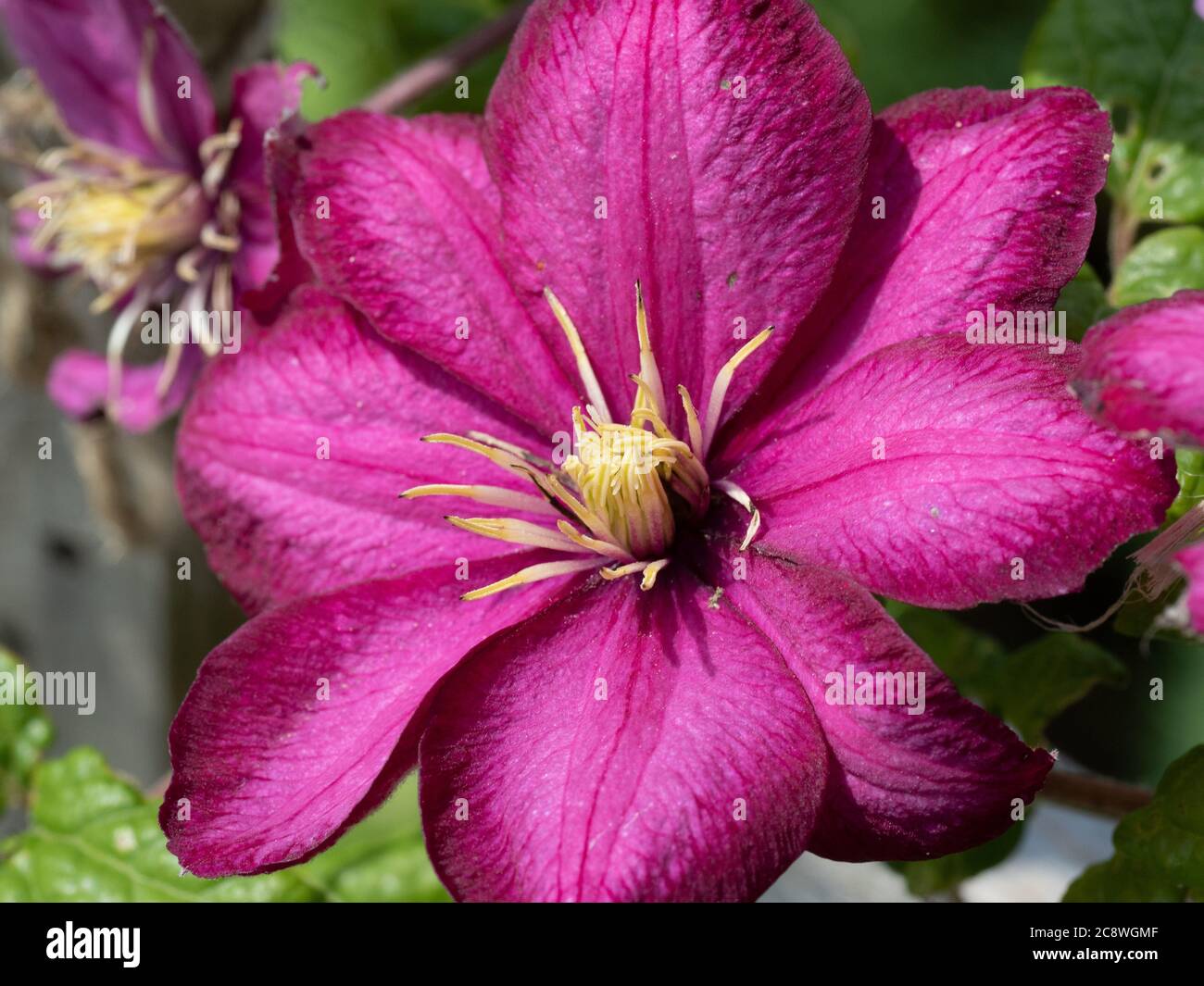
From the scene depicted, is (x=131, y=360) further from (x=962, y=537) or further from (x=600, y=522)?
(x=962, y=537)

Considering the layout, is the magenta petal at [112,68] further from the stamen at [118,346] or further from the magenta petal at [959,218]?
the magenta petal at [959,218]

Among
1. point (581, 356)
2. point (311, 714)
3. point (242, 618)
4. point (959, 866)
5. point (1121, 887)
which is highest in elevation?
point (581, 356)

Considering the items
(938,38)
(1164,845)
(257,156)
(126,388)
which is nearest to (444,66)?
(257,156)

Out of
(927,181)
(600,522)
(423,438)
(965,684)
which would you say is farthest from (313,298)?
(965,684)

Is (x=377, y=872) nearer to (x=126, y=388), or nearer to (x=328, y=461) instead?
(x=328, y=461)

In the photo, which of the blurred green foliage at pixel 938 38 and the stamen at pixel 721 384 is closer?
the stamen at pixel 721 384

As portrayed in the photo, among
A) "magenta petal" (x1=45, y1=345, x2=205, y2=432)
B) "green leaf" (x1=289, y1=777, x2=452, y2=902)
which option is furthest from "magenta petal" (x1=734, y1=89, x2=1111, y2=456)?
"magenta petal" (x1=45, y1=345, x2=205, y2=432)

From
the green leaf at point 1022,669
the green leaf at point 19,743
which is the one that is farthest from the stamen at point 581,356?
the green leaf at point 19,743
